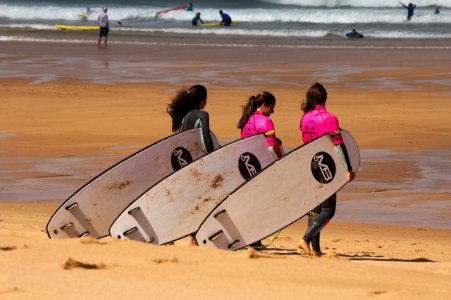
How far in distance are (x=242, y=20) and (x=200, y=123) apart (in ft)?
155

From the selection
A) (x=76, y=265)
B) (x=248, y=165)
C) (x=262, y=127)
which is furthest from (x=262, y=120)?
(x=76, y=265)

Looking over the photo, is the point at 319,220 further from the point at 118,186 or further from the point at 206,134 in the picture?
the point at 118,186

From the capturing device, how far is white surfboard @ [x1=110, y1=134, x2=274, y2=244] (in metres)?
7.40

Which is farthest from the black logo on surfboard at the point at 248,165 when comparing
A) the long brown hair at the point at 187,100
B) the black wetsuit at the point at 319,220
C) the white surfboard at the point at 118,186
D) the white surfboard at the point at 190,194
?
the long brown hair at the point at 187,100

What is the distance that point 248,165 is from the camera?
7574mm

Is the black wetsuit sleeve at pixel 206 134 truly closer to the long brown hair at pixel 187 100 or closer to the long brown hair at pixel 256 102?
the long brown hair at pixel 187 100

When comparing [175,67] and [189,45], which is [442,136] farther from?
[189,45]

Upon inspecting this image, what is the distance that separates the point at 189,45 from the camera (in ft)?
116

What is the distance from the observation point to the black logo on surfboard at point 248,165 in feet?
24.8

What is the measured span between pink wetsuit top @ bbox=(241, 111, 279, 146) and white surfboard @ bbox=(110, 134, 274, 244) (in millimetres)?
52

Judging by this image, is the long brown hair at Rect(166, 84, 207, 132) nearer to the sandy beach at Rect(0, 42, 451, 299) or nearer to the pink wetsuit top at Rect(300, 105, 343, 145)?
the pink wetsuit top at Rect(300, 105, 343, 145)

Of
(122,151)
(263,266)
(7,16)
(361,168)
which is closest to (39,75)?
(122,151)

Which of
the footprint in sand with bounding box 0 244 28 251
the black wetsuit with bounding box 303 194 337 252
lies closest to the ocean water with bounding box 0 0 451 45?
the black wetsuit with bounding box 303 194 337 252

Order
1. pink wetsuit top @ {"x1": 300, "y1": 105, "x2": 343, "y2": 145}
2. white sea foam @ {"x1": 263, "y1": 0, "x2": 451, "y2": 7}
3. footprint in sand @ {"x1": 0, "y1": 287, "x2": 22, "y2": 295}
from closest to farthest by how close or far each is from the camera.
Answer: footprint in sand @ {"x1": 0, "y1": 287, "x2": 22, "y2": 295}, pink wetsuit top @ {"x1": 300, "y1": 105, "x2": 343, "y2": 145}, white sea foam @ {"x1": 263, "y1": 0, "x2": 451, "y2": 7}
